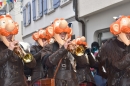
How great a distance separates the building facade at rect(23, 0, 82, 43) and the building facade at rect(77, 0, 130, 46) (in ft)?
1.85

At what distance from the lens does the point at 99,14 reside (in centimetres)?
1258

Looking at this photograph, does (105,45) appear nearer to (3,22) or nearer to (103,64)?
(103,64)

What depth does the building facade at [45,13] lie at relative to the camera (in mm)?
14573

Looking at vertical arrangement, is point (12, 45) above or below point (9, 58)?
above

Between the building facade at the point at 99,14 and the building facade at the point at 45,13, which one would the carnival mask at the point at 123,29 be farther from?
the building facade at the point at 99,14

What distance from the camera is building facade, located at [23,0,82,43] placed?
14573 mm

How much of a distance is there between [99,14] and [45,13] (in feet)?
22.5

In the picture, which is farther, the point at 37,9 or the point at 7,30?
the point at 37,9

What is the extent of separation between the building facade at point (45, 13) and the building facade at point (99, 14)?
565 millimetres

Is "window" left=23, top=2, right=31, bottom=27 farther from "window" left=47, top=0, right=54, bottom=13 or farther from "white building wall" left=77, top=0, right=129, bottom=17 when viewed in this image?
"white building wall" left=77, top=0, right=129, bottom=17

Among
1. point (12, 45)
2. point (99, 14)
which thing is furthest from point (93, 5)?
point (12, 45)

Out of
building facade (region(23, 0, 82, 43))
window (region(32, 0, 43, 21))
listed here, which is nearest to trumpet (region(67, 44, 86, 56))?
building facade (region(23, 0, 82, 43))

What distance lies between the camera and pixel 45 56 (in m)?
6.64

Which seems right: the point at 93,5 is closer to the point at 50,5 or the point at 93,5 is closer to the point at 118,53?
the point at 50,5
